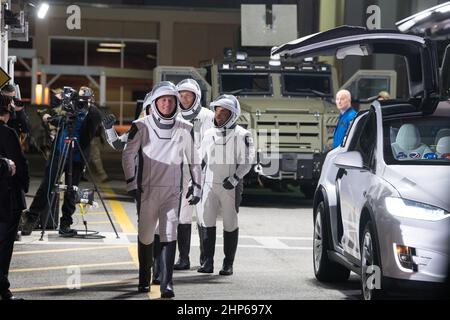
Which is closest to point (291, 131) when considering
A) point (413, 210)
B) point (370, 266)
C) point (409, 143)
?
point (409, 143)

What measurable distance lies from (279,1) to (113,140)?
31220 millimetres

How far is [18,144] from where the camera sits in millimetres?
10438

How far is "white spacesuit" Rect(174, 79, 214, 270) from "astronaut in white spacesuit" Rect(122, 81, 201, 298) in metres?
1.65

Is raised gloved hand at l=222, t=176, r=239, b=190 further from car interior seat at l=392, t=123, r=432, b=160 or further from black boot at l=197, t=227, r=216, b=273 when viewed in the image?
car interior seat at l=392, t=123, r=432, b=160

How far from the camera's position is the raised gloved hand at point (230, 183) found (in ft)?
41.9

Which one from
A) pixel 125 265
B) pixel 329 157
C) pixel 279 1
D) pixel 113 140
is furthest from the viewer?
pixel 279 1

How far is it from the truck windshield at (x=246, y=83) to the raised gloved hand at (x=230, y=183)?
10283mm

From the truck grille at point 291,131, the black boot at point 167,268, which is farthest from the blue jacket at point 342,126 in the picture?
the truck grille at point 291,131

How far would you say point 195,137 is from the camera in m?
13.1

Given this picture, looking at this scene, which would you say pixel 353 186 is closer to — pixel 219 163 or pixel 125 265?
pixel 219 163

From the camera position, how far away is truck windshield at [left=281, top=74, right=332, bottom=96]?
2352cm

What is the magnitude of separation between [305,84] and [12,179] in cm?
1375

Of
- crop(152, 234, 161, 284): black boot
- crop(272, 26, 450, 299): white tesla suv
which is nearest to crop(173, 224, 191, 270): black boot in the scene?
crop(152, 234, 161, 284): black boot
